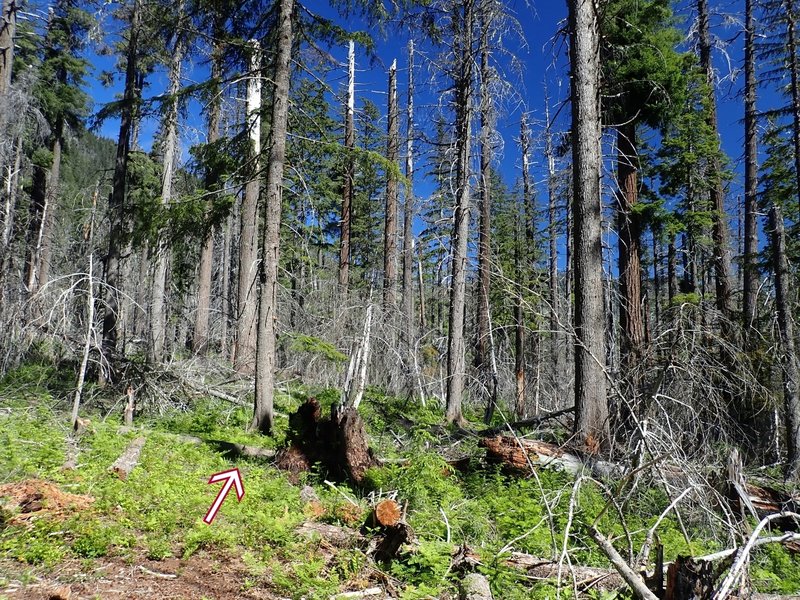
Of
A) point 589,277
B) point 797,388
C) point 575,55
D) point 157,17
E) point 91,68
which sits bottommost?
point 797,388

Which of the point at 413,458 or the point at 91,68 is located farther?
the point at 91,68

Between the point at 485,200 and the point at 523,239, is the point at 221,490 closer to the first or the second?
the point at 485,200

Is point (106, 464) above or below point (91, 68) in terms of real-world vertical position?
below

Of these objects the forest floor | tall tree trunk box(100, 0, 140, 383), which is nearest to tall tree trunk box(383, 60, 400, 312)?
tall tree trunk box(100, 0, 140, 383)

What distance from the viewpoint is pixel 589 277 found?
21.2ft

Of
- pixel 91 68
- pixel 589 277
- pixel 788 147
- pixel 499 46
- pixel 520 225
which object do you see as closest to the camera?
pixel 589 277

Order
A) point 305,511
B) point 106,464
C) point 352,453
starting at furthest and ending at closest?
point 352,453
point 106,464
point 305,511

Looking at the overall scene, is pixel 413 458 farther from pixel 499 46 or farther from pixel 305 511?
pixel 499 46

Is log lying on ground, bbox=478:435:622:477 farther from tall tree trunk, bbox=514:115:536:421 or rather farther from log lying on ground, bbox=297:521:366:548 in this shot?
tall tree trunk, bbox=514:115:536:421

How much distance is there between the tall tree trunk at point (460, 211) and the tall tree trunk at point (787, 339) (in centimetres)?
541

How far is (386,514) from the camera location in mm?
4355

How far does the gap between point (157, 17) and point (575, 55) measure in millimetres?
6912

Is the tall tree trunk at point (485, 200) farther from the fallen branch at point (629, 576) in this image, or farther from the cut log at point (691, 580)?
the cut log at point (691, 580)

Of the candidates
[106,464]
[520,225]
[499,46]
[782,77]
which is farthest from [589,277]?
[520,225]
